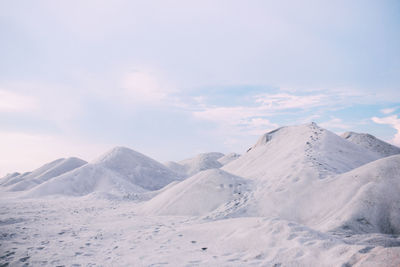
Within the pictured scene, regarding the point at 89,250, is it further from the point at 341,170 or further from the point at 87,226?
the point at 341,170

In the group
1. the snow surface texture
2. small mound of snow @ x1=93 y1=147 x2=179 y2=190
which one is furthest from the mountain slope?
small mound of snow @ x1=93 y1=147 x2=179 y2=190

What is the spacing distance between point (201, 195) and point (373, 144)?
21.0 m

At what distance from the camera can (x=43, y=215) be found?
Answer: 1114 cm

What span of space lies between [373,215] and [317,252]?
355cm

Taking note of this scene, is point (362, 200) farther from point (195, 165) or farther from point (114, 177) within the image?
point (195, 165)

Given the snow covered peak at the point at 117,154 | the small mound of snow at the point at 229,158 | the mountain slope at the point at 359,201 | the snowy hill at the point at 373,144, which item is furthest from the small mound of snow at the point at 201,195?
the small mound of snow at the point at 229,158

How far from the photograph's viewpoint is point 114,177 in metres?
25.0

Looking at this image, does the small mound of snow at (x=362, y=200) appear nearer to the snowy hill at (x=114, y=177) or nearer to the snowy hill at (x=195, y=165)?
the snowy hill at (x=114, y=177)

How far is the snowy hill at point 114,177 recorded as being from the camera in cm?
2202

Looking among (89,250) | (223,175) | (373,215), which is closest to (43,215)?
(89,250)

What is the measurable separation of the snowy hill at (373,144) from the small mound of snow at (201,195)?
1623cm

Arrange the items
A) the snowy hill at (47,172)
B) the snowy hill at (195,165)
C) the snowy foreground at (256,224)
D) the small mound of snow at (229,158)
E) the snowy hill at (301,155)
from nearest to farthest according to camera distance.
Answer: the snowy foreground at (256,224)
the snowy hill at (301,155)
the snowy hill at (47,172)
the snowy hill at (195,165)
the small mound of snow at (229,158)

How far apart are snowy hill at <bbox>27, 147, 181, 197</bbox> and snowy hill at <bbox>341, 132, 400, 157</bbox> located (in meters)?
19.9

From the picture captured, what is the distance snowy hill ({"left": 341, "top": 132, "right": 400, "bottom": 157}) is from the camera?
2269 centimetres
